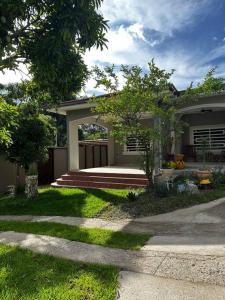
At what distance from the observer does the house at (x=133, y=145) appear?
1097 cm

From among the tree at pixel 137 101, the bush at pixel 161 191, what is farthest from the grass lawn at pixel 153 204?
the tree at pixel 137 101

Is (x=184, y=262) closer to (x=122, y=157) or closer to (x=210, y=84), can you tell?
(x=210, y=84)

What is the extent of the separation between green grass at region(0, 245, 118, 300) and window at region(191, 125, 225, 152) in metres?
11.3

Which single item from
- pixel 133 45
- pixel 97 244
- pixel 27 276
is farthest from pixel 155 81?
pixel 27 276

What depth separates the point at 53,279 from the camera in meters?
4.06

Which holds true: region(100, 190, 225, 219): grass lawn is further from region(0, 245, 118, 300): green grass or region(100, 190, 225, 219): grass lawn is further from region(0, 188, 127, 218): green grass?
region(0, 245, 118, 300): green grass

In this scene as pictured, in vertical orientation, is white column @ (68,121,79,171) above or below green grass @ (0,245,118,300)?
above

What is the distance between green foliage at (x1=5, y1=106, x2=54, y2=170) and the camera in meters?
10.7

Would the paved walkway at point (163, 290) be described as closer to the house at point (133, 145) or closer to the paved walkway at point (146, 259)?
the paved walkway at point (146, 259)

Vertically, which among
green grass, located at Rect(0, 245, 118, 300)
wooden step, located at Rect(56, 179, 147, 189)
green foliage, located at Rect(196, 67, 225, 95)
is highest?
green foliage, located at Rect(196, 67, 225, 95)

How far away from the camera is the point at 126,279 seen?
12.9 ft

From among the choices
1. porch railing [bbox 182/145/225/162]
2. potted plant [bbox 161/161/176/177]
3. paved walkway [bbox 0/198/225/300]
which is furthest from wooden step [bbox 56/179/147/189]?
porch railing [bbox 182/145/225/162]

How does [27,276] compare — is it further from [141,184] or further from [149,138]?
[141,184]

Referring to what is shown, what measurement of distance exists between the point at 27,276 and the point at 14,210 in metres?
5.39
